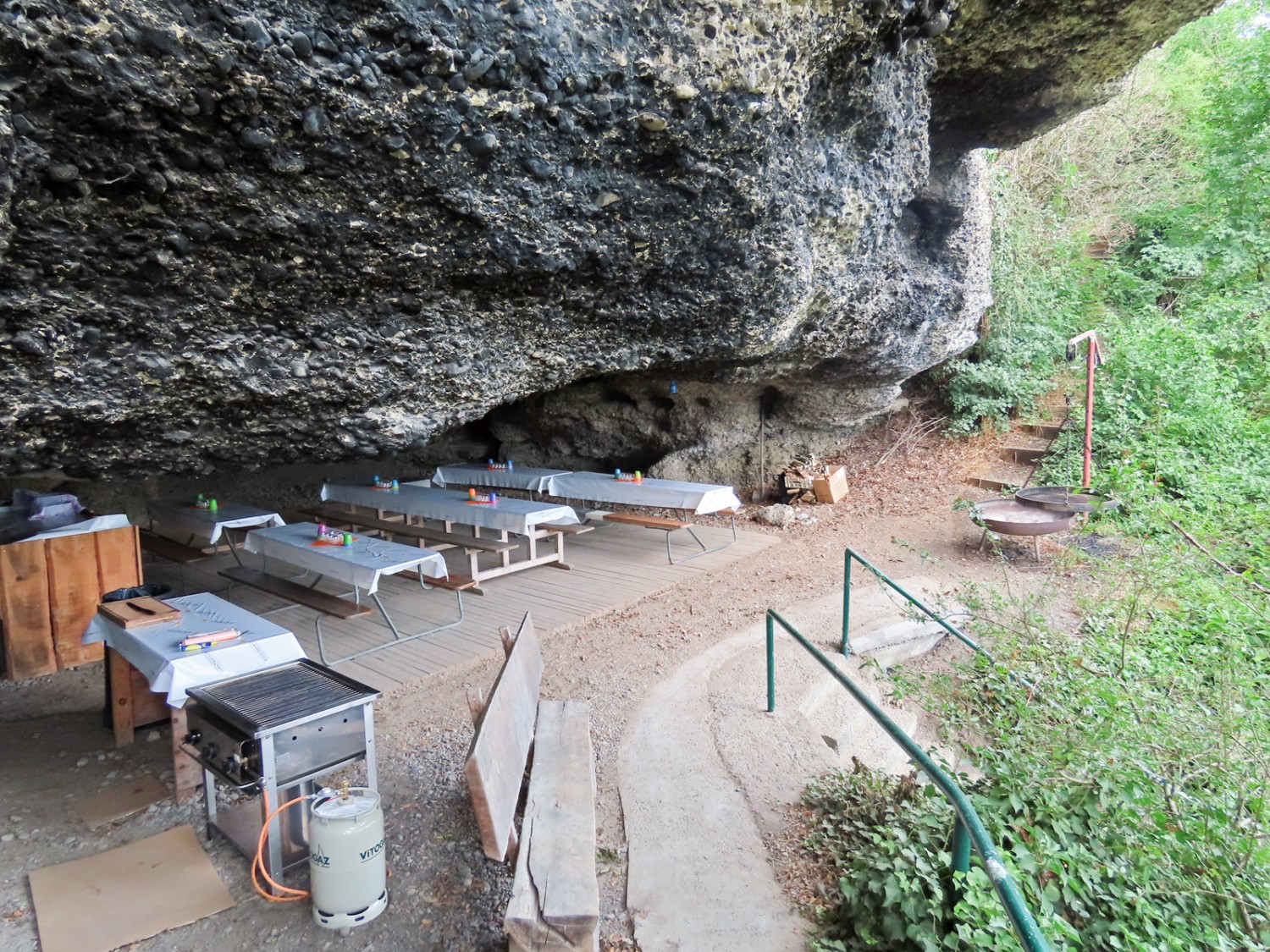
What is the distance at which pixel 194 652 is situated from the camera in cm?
308

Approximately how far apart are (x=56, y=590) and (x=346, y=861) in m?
4.34

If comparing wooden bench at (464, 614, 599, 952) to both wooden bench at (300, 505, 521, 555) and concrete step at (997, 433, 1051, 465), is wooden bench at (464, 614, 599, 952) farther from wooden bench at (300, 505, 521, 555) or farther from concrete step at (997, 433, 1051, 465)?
concrete step at (997, 433, 1051, 465)

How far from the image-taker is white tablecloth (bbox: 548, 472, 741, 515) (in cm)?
753

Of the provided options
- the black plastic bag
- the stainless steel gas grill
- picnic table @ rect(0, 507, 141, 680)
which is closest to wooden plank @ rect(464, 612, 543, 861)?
the stainless steel gas grill

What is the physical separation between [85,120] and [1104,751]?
15.3 feet

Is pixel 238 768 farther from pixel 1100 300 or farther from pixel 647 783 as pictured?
pixel 1100 300

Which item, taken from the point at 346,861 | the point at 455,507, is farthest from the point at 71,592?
the point at 346,861

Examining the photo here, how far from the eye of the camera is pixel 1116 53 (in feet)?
18.0

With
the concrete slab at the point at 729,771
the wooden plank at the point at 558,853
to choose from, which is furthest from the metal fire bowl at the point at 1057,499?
the wooden plank at the point at 558,853

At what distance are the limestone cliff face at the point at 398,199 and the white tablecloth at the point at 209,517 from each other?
2609mm

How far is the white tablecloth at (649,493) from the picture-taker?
24.7ft

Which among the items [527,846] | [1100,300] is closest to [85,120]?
[527,846]

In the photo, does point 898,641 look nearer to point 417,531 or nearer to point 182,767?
point 182,767

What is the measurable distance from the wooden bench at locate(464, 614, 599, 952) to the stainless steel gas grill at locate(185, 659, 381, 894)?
1.84ft
